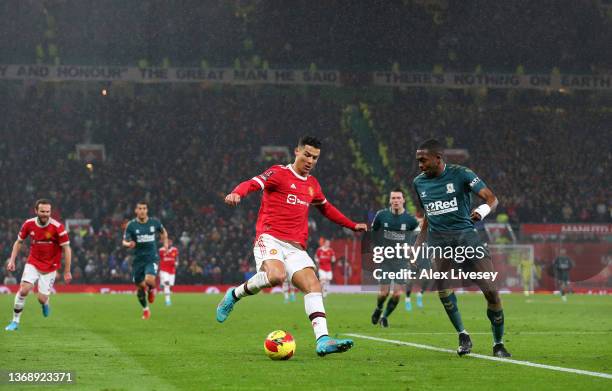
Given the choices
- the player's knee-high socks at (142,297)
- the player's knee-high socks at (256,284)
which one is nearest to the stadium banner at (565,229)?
the player's knee-high socks at (142,297)

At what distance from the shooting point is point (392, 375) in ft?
30.1

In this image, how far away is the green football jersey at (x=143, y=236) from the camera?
2261cm

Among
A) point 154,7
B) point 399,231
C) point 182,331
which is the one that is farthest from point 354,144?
point 182,331

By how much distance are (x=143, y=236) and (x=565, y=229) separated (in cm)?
2789

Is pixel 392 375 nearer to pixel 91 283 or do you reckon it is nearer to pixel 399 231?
pixel 399 231

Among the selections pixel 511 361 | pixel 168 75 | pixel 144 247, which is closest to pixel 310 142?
pixel 511 361

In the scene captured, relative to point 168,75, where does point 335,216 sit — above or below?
below

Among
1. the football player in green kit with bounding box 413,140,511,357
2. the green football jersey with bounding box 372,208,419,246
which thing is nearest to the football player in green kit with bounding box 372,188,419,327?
the green football jersey with bounding box 372,208,419,246

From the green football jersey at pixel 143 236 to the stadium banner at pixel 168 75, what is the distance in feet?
101

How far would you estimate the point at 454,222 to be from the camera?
1150 cm

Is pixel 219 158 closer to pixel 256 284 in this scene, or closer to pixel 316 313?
pixel 256 284

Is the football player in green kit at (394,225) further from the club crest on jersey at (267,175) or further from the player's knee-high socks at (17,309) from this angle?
the club crest on jersey at (267,175)

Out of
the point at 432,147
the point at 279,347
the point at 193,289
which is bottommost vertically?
the point at 279,347

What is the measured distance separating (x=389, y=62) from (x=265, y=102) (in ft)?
23.7
